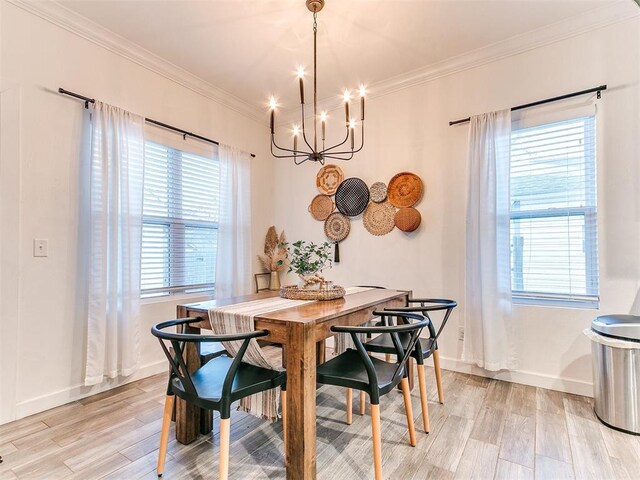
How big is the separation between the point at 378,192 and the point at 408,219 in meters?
0.45

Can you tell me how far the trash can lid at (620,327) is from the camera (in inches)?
79.8

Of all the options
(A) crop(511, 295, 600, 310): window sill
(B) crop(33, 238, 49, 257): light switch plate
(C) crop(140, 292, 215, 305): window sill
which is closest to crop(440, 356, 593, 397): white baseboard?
(A) crop(511, 295, 600, 310): window sill

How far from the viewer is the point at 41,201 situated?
7.50 ft

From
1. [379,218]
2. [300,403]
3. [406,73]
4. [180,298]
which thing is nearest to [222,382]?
[300,403]

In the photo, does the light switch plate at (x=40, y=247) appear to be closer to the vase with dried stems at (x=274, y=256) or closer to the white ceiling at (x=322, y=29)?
the white ceiling at (x=322, y=29)

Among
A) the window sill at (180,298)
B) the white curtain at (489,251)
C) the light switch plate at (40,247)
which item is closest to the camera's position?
the light switch plate at (40,247)

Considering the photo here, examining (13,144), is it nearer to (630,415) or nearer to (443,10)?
(443,10)

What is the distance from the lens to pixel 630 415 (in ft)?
6.43

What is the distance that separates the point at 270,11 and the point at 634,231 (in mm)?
2959

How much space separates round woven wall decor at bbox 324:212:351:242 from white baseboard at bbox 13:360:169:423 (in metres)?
2.13

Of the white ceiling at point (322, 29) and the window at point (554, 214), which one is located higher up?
the white ceiling at point (322, 29)

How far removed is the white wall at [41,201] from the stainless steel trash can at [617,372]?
345 cm

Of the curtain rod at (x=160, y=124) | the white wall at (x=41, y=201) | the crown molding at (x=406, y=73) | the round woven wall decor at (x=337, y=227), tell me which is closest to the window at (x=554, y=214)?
the crown molding at (x=406, y=73)

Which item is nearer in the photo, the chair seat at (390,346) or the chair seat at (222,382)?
the chair seat at (222,382)
